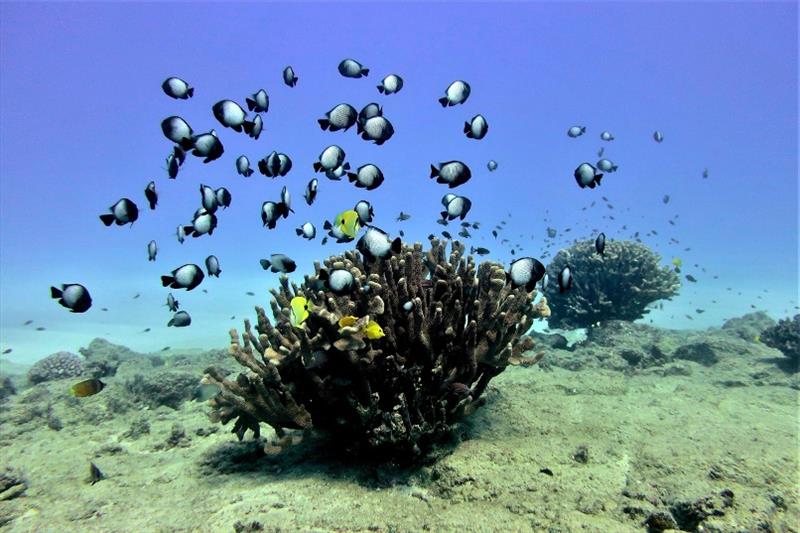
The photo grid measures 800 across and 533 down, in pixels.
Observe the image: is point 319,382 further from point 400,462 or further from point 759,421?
point 759,421

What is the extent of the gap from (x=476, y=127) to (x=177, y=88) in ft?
15.2

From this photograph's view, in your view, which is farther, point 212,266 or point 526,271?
point 212,266

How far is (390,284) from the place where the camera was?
13.7ft

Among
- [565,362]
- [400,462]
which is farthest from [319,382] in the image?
[565,362]

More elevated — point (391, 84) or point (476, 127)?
point (391, 84)

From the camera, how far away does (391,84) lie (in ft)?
23.3

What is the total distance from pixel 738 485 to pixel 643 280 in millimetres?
9679

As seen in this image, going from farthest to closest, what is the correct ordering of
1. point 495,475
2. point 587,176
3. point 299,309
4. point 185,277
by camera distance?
point 587,176, point 185,277, point 299,309, point 495,475

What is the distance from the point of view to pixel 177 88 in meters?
6.36

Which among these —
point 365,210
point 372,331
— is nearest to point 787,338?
point 365,210

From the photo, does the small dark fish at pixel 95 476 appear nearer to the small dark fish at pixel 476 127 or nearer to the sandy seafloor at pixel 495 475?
the sandy seafloor at pixel 495 475

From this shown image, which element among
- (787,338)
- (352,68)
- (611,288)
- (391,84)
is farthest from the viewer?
(611,288)

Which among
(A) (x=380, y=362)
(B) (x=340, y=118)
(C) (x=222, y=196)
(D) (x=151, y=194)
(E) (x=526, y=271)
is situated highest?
(B) (x=340, y=118)

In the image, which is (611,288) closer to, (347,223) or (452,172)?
(452,172)
